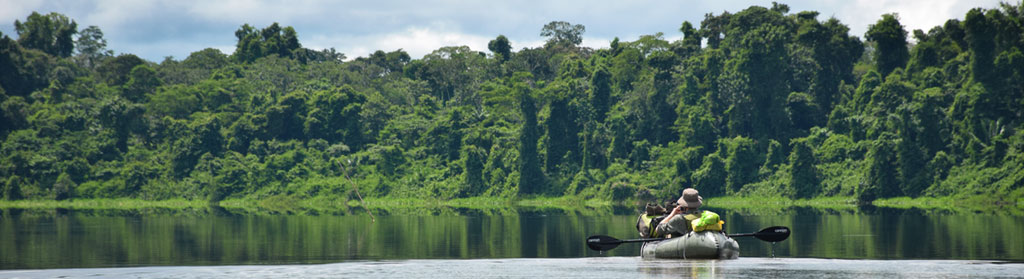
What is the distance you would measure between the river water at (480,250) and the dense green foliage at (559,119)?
22631mm

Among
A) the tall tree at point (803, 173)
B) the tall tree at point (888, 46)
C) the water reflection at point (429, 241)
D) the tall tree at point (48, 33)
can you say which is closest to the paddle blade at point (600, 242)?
the water reflection at point (429, 241)

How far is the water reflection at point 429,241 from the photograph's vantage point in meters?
24.1

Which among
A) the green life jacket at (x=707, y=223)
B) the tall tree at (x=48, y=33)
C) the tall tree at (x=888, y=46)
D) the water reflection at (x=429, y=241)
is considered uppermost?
the tall tree at (x=48, y=33)

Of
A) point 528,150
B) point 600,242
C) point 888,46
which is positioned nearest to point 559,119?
point 528,150

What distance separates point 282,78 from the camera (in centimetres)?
9719

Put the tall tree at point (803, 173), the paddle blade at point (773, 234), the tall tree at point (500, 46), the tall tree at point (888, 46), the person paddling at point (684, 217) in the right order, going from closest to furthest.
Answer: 1. the person paddling at point (684, 217)
2. the paddle blade at point (773, 234)
3. the tall tree at point (803, 173)
4. the tall tree at point (888, 46)
5. the tall tree at point (500, 46)

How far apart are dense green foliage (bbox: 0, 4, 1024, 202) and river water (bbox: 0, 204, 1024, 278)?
22.6m

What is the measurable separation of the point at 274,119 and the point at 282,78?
10.1m

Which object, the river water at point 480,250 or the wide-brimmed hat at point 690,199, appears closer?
the river water at point 480,250

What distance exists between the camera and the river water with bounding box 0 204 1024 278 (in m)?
18.4

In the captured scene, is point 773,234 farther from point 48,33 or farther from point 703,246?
point 48,33

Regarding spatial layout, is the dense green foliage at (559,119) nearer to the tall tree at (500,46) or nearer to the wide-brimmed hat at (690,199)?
the tall tree at (500,46)

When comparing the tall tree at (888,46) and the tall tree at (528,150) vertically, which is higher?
the tall tree at (888,46)

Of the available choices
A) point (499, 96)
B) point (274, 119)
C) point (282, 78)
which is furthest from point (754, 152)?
point (282, 78)
